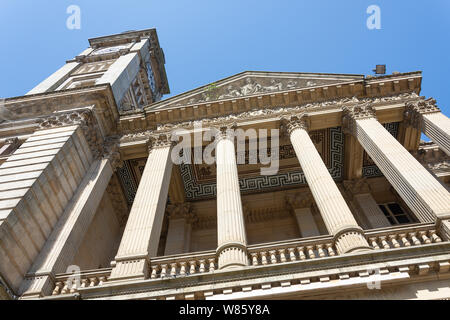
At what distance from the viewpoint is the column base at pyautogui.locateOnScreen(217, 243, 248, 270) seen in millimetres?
9133

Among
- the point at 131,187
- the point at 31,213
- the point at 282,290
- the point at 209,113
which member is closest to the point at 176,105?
the point at 209,113

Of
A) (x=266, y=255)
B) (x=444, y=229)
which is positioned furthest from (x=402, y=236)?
(x=266, y=255)

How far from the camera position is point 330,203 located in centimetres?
1081

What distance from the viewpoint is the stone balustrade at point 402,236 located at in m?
9.55

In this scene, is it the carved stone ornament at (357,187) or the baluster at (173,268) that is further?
the carved stone ornament at (357,187)

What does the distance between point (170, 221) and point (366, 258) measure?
11.9 m

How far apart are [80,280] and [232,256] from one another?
174 inches

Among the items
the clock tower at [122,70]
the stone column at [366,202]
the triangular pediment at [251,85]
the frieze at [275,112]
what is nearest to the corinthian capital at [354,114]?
the frieze at [275,112]

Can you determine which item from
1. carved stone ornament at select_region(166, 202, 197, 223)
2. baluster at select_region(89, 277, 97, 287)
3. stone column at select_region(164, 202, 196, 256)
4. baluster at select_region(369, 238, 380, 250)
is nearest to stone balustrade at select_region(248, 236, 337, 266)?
baluster at select_region(369, 238, 380, 250)

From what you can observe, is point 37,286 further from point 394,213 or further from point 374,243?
point 394,213

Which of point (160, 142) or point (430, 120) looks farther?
point (160, 142)

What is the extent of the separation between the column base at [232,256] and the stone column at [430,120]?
8267 millimetres

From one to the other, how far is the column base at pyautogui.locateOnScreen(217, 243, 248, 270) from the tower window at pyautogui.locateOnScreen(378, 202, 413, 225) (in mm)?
10839

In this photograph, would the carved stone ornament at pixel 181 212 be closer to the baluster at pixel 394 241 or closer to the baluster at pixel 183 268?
the baluster at pixel 183 268
